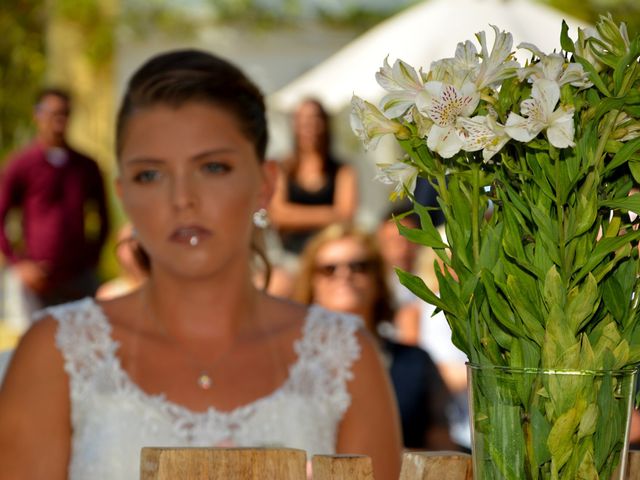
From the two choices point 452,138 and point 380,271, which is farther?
point 380,271

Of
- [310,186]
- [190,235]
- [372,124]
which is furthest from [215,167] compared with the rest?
[310,186]

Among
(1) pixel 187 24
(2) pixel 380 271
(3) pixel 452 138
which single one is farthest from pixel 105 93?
(3) pixel 452 138

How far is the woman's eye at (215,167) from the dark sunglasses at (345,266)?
76.8 inches

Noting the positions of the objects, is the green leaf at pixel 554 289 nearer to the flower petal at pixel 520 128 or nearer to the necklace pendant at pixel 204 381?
the flower petal at pixel 520 128

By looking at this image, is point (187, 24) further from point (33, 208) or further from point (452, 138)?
point (452, 138)

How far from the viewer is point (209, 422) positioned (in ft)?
7.29

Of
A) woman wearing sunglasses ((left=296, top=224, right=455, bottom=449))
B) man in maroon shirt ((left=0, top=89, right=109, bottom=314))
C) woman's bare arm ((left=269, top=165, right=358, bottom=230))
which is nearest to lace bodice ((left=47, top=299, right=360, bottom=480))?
woman wearing sunglasses ((left=296, top=224, right=455, bottom=449))

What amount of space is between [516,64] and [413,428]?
2843 mm

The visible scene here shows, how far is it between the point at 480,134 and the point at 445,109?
44mm

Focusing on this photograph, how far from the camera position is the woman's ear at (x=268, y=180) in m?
2.39

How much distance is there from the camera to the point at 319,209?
653 cm

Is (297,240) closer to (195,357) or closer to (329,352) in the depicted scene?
(329,352)

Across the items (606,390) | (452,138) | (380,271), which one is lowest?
(606,390)

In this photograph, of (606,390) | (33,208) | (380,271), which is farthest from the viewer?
(33,208)
